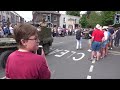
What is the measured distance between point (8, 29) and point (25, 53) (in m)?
Result: 10.8

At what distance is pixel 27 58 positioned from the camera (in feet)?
6.21

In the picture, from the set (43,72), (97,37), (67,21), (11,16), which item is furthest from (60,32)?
(43,72)

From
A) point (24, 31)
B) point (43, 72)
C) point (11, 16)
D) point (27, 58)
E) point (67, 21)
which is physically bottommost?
point (67, 21)

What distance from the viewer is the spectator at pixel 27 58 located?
189 cm

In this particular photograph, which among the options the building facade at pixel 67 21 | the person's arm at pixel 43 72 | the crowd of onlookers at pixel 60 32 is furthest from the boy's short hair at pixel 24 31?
the building facade at pixel 67 21

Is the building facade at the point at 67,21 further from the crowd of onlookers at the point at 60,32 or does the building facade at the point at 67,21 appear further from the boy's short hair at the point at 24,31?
the boy's short hair at the point at 24,31

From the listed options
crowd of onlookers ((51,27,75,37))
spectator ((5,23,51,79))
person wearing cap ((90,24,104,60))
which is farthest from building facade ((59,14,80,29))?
spectator ((5,23,51,79))

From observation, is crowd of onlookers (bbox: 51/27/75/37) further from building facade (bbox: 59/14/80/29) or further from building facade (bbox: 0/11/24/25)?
building facade (bbox: 0/11/24/25)

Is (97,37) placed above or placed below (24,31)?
below

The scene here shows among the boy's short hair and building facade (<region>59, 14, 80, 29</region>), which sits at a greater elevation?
the boy's short hair

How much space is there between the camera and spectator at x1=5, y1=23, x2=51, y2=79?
6.19 feet

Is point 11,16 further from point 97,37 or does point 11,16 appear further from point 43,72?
point 43,72
